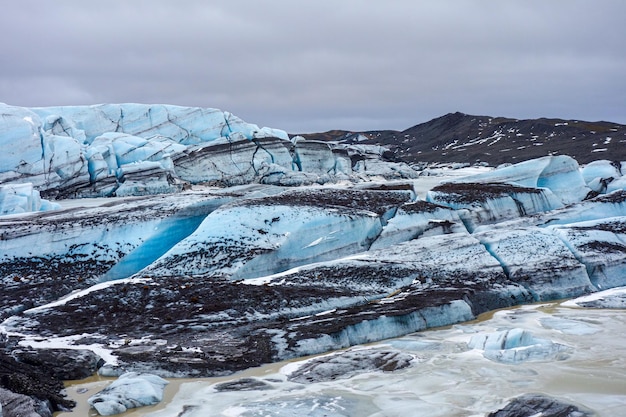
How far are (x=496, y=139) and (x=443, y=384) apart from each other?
107 meters

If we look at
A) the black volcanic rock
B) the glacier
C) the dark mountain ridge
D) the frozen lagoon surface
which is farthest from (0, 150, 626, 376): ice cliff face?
the dark mountain ridge

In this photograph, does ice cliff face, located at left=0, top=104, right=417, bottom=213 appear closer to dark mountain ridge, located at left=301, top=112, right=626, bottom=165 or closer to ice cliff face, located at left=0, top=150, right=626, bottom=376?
ice cliff face, located at left=0, top=150, right=626, bottom=376

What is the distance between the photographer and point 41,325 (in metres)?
17.8

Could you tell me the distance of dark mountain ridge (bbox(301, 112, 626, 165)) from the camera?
90875mm

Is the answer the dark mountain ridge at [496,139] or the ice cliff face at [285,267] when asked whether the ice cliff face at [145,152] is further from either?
the dark mountain ridge at [496,139]

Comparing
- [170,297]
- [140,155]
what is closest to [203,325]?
[170,297]

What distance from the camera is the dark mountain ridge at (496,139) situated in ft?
298

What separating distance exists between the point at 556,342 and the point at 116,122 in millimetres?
43364

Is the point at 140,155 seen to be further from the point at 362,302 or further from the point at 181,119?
the point at 362,302

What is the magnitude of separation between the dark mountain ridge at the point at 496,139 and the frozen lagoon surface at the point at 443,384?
69.3 metres

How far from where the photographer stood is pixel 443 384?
13312mm

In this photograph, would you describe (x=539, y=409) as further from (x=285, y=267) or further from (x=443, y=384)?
(x=285, y=267)

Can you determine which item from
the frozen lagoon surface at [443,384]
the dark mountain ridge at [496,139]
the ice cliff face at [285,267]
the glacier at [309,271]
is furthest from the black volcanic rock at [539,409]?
the dark mountain ridge at [496,139]

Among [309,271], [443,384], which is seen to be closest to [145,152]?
[309,271]
